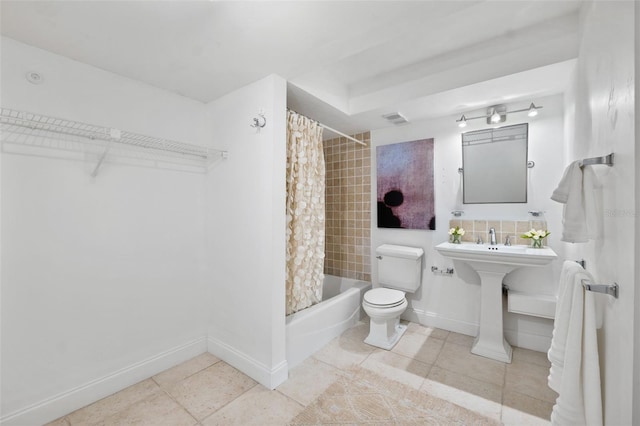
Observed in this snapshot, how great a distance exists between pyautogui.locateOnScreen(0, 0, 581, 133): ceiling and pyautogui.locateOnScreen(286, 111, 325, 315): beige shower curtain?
35cm

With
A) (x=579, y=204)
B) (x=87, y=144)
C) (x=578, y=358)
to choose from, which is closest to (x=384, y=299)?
(x=578, y=358)

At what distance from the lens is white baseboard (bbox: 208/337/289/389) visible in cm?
198

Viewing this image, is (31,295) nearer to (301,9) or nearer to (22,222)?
(22,222)

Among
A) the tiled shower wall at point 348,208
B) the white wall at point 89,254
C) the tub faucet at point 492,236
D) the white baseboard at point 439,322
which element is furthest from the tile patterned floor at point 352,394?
the tiled shower wall at point 348,208

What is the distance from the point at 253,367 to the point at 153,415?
0.67m

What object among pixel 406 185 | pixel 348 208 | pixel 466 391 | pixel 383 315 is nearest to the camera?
pixel 466 391

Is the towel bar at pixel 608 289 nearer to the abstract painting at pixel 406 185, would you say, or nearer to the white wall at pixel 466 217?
the white wall at pixel 466 217

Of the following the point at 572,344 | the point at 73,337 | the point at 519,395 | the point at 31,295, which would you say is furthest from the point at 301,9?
the point at 519,395

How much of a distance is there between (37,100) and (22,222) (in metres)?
0.76

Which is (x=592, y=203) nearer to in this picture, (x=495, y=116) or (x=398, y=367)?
(x=495, y=116)

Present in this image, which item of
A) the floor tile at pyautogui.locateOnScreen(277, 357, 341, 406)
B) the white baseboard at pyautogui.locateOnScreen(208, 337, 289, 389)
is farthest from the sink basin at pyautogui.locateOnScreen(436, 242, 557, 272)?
A: the white baseboard at pyautogui.locateOnScreen(208, 337, 289, 389)

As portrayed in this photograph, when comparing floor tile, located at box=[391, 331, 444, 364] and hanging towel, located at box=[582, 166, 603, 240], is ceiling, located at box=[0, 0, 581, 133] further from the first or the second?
floor tile, located at box=[391, 331, 444, 364]

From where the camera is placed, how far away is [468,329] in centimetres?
273

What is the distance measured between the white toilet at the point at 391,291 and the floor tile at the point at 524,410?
935 millimetres
